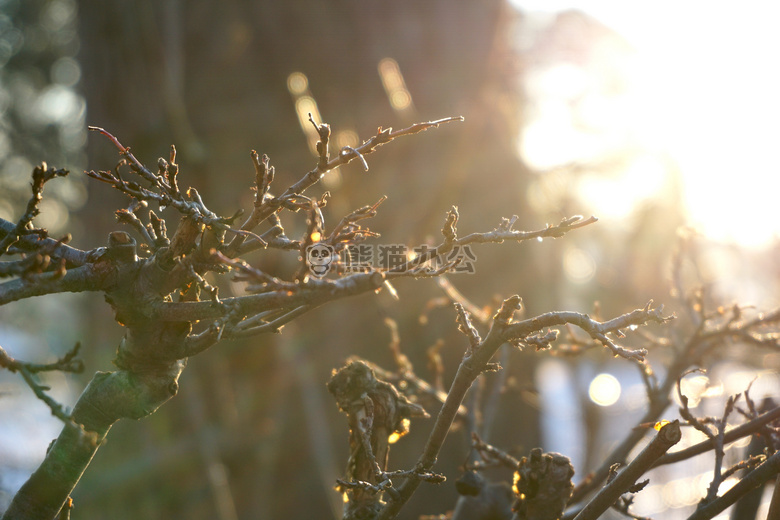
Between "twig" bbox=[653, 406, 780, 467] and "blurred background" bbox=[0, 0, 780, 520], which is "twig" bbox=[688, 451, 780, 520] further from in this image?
"blurred background" bbox=[0, 0, 780, 520]

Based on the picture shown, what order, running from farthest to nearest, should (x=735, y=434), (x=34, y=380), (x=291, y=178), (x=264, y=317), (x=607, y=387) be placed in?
(x=607, y=387)
(x=291, y=178)
(x=735, y=434)
(x=264, y=317)
(x=34, y=380)

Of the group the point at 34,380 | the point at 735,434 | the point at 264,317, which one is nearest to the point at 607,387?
the point at 735,434

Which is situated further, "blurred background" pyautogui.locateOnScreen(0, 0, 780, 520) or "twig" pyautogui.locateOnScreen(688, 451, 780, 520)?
"blurred background" pyautogui.locateOnScreen(0, 0, 780, 520)

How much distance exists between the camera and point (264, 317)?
1.26 m

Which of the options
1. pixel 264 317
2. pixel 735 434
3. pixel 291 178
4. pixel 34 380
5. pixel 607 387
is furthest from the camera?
pixel 607 387

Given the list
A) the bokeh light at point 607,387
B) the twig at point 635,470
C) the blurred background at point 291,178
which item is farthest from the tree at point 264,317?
the bokeh light at point 607,387

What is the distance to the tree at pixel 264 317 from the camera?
101 cm

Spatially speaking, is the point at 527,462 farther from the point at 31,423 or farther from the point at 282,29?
the point at 31,423

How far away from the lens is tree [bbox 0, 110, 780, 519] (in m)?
1.01

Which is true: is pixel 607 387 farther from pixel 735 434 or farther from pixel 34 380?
pixel 34 380

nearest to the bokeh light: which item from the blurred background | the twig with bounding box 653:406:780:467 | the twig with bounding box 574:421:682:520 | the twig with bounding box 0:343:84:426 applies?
the blurred background

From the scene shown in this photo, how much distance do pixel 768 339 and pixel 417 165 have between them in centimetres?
535

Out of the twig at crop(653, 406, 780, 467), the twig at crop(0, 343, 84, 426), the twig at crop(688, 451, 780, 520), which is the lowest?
the twig at crop(688, 451, 780, 520)

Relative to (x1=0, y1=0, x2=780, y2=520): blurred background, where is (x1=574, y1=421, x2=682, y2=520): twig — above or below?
below
